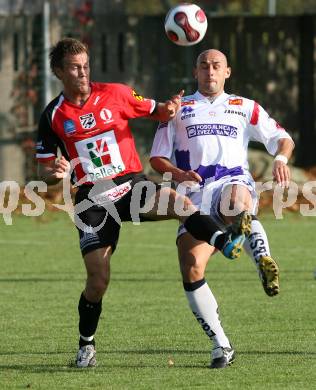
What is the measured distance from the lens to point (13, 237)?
18.0m

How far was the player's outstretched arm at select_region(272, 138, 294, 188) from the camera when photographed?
8367mm

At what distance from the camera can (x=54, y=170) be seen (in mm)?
8422

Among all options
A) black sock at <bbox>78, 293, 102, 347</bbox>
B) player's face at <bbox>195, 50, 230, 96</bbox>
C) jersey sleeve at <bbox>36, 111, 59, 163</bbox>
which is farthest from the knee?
player's face at <bbox>195, 50, 230, 96</bbox>

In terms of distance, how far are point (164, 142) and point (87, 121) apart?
1.84 feet

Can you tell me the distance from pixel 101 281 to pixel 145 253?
758 cm

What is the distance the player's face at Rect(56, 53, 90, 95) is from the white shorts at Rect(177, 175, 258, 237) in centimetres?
104

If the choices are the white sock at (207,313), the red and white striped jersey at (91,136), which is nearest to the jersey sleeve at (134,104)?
the red and white striped jersey at (91,136)

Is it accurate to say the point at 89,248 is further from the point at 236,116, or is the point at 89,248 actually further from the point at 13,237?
the point at 13,237

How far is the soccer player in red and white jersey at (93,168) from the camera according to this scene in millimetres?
8430

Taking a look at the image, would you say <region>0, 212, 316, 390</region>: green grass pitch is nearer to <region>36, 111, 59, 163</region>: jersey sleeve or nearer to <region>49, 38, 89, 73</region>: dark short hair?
<region>36, 111, 59, 163</region>: jersey sleeve

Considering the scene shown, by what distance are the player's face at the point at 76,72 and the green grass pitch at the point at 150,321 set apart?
1891mm


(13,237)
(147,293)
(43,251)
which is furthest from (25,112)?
(147,293)

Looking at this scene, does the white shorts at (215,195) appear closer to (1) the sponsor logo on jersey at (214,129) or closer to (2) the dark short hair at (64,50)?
(1) the sponsor logo on jersey at (214,129)

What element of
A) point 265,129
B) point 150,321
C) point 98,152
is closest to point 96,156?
point 98,152
